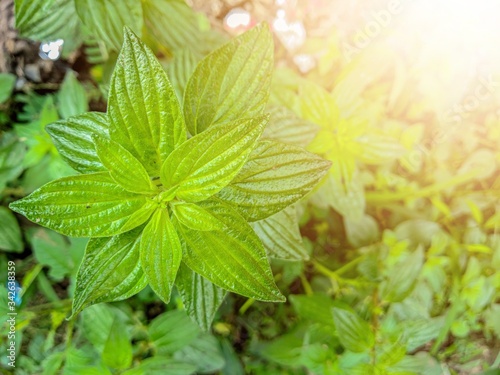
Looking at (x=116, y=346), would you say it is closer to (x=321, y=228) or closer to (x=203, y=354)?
(x=203, y=354)

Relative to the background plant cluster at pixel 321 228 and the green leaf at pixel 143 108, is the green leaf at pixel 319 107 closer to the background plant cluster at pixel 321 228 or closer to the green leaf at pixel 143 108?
the background plant cluster at pixel 321 228

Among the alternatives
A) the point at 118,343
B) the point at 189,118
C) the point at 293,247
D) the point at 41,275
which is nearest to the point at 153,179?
the point at 189,118

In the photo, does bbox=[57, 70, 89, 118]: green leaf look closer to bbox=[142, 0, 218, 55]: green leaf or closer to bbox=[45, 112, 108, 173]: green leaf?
bbox=[142, 0, 218, 55]: green leaf

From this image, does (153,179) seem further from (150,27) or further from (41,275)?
(41,275)

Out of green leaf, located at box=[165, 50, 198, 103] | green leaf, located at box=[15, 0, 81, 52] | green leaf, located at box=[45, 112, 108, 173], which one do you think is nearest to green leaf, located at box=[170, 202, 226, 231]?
green leaf, located at box=[45, 112, 108, 173]

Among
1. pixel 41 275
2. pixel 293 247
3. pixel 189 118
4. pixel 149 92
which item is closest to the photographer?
pixel 149 92
